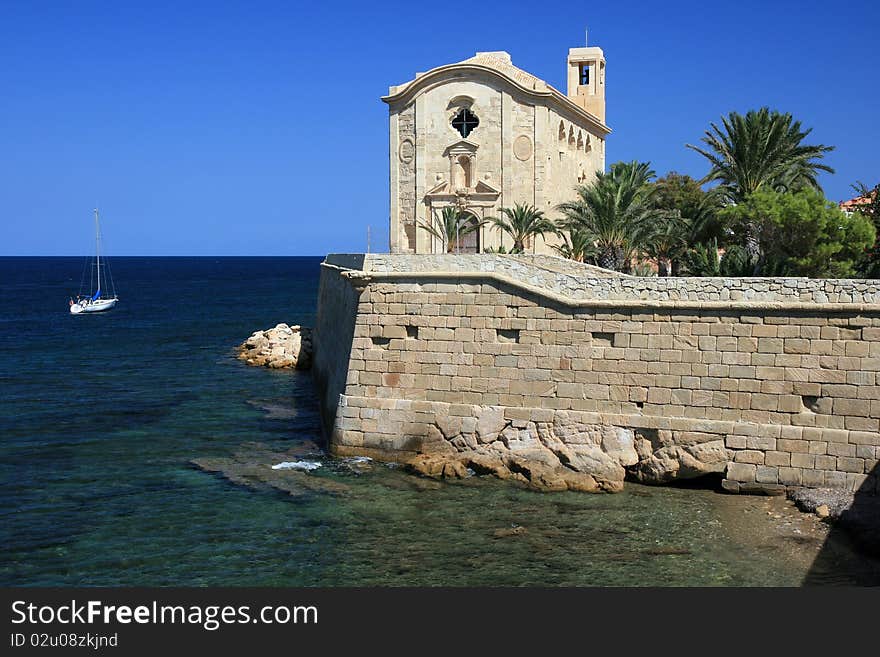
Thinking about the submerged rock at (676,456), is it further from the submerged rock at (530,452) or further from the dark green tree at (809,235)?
the dark green tree at (809,235)

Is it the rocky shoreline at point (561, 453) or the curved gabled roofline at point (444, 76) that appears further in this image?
the curved gabled roofline at point (444, 76)

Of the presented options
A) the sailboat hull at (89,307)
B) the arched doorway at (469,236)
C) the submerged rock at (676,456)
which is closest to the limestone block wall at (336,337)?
the arched doorway at (469,236)

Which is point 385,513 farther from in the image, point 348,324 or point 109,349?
point 109,349

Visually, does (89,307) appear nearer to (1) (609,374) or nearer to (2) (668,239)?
(2) (668,239)

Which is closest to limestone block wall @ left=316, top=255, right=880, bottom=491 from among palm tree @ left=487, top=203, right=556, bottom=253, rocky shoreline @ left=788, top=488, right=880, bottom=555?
rocky shoreline @ left=788, top=488, right=880, bottom=555

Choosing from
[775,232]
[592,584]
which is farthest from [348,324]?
[775,232]

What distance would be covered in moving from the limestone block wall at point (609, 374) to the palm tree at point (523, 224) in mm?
8747

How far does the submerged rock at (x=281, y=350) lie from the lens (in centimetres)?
3055

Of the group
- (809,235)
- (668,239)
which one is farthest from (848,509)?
(668,239)

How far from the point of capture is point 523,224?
26.4m

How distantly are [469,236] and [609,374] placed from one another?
45.6ft

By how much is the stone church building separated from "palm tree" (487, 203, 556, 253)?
59 cm

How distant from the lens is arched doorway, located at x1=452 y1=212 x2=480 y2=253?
1116 inches

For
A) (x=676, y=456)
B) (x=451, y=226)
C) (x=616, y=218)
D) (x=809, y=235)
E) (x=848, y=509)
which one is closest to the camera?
Result: (x=848, y=509)
